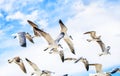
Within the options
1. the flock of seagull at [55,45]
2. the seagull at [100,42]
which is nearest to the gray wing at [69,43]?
the flock of seagull at [55,45]

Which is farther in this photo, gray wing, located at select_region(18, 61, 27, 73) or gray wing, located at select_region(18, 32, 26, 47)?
gray wing, located at select_region(18, 61, 27, 73)

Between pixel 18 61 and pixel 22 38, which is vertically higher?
pixel 22 38

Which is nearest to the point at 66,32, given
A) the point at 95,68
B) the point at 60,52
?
the point at 60,52

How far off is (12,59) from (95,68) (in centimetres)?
644

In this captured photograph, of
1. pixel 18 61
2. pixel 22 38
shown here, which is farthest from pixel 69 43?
pixel 22 38

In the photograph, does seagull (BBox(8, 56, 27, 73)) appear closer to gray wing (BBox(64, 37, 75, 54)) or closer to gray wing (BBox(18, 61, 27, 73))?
gray wing (BBox(18, 61, 27, 73))

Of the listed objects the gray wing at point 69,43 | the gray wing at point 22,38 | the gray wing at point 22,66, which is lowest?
the gray wing at point 22,66

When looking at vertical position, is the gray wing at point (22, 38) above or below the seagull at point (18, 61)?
above

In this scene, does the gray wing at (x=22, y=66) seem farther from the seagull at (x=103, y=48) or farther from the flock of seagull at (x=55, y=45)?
the seagull at (x=103, y=48)

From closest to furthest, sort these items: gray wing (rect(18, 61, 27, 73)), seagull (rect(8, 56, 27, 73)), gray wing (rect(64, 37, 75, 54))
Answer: gray wing (rect(18, 61, 27, 73)) < seagull (rect(8, 56, 27, 73)) < gray wing (rect(64, 37, 75, 54))

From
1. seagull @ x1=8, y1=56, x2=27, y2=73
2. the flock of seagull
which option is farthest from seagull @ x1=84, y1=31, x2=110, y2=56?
seagull @ x1=8, y1=56, x2=27, y2=73

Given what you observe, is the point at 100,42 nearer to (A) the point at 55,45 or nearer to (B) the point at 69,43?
(B) the point at 69,43

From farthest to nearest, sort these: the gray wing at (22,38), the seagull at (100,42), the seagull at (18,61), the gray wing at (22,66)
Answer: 1. the seagull at (100,42)
2. the seagull at (18,61)
3. the gray wing at (22,66)
4. the gray wing at (22,38)

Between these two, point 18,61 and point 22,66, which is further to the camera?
point 18,61
